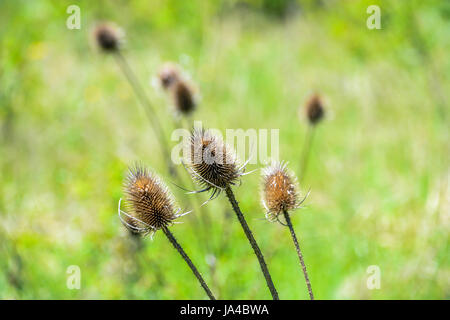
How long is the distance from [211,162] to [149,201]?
0.29 m

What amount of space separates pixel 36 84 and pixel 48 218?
1.82 meters

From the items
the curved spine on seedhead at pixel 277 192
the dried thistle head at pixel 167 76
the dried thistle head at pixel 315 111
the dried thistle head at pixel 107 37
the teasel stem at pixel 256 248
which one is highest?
the dried thistle head at pixel 107 37

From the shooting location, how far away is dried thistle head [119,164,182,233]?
5.36ft

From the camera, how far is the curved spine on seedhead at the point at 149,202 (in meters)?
1.63

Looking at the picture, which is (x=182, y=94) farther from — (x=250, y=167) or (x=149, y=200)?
(x=250, y=167)

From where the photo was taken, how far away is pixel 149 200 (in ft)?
5.52

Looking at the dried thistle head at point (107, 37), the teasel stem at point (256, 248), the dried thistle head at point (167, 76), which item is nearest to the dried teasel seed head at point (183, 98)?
the dried thistle head at point (167, 76)

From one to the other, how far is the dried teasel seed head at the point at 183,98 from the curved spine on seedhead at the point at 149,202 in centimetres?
176

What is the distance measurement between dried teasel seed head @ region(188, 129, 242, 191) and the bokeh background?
Result: 1.56 metres

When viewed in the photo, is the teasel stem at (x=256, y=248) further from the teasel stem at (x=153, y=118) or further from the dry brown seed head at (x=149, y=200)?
the teasel stem at (x=153, y=118)

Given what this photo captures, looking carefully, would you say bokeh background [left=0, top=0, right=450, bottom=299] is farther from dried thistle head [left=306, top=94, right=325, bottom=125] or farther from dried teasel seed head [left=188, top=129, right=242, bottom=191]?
dried teasel seed head [left=188, top=129, right=242, bottom=191]

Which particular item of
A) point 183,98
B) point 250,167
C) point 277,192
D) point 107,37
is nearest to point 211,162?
point 277,192

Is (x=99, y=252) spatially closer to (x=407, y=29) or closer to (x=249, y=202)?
(x=249, y=202)
